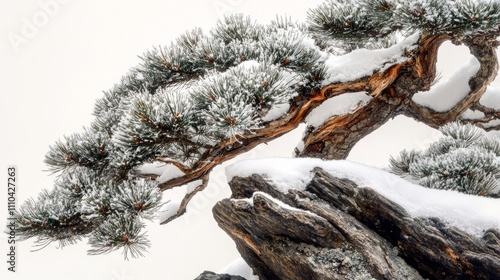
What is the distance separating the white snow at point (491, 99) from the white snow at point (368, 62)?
551mm

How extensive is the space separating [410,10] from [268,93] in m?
0.44

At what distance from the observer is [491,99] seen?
1.87 metres

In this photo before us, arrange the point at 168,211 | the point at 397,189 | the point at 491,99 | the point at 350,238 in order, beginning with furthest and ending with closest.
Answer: the point at 491,99 → the point at 168,211 → the point at 397,189 → the point at 350,238

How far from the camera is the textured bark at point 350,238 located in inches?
41.1

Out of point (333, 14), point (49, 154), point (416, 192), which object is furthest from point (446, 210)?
point (49, 154)

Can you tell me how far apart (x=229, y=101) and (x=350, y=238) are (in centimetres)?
42

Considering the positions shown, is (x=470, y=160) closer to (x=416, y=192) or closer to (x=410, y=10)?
(x=416, y=192)

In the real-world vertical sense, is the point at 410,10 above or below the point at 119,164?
above

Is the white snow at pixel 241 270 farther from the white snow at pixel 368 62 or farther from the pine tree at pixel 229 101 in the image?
the white snow at pixel 368 62

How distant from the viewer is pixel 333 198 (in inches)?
46.9

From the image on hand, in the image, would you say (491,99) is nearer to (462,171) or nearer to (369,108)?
(369,108)

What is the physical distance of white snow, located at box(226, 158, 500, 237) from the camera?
3.63 feet

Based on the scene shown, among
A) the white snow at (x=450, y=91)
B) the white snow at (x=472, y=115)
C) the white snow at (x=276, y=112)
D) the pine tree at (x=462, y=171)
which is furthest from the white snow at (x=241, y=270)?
the white snow at (x=472, y=115)

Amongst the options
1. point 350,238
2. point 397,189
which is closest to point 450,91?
point 397,189
